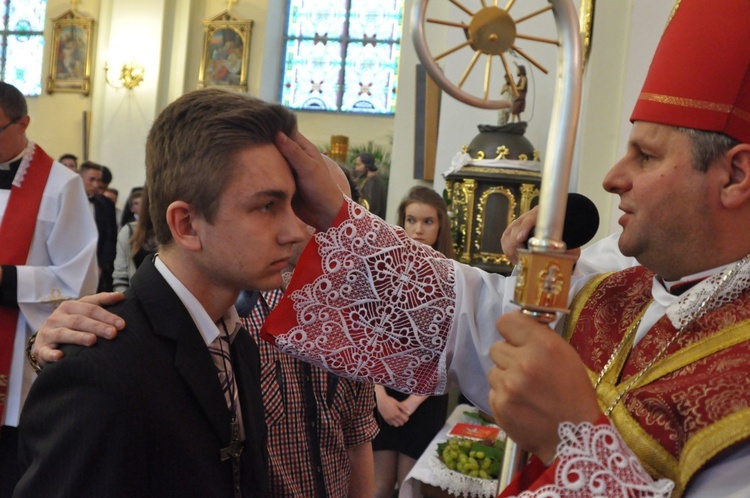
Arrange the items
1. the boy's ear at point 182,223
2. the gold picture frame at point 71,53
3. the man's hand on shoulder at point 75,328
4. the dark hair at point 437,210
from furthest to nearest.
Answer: the gold picture frame at point 71,53
the dark hair at point 437,210
the boy's ear at point 182,223
the man's hand on shoulder at point 75,328

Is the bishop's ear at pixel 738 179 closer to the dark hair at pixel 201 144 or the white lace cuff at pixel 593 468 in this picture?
the white lace cuff at pixel 593 468

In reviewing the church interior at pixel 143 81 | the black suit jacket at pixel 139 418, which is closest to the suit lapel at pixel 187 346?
the black suit jacket at pixel 139 418

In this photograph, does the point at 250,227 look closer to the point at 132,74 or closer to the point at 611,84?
the point at 611,84

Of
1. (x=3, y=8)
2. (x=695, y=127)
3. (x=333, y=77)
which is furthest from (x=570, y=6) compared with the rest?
(x=3, y=8)

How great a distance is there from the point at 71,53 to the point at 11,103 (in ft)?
43.9

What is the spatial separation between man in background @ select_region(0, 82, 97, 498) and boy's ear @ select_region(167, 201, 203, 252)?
6.43 ft

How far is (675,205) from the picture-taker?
149 centimetres

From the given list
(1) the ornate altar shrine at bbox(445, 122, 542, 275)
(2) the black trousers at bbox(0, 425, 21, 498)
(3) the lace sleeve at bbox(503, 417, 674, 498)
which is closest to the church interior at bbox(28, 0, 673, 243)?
(1) the ornate altar shrine at bbox(445, 122, 542, 275)

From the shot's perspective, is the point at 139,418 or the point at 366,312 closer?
the point at 139,418

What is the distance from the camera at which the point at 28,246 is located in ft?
12.1

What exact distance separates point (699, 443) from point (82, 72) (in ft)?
52.8

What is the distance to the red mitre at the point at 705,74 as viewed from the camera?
59.1 inches

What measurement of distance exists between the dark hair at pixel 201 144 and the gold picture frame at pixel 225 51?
13.9 m

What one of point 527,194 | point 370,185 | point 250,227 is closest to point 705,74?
point 250,227
